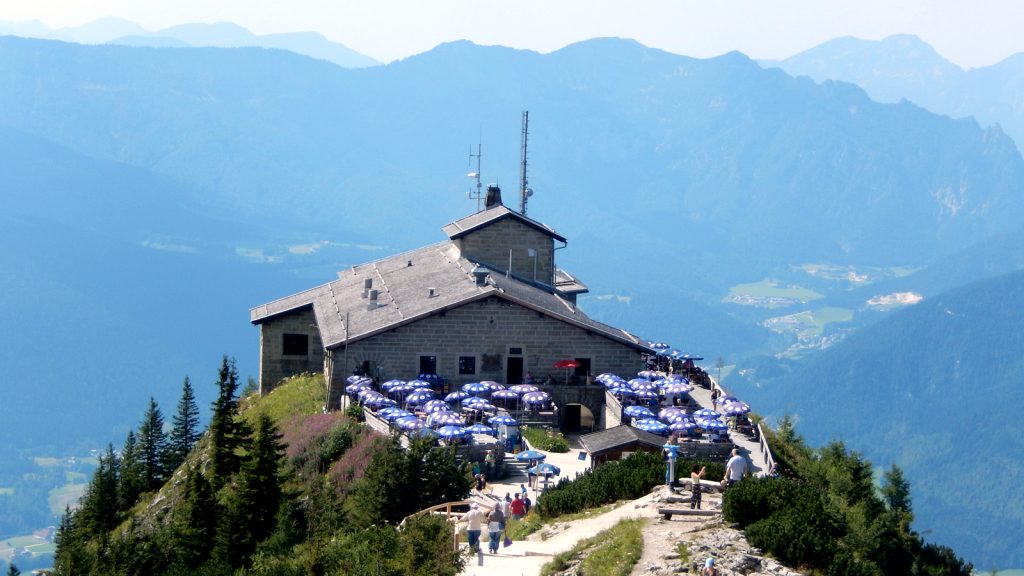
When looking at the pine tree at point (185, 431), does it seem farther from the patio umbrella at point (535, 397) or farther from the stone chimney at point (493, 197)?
the patio umbrella at point (535, 397)

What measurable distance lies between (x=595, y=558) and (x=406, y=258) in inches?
1956

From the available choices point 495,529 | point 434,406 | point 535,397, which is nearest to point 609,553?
point 495,529

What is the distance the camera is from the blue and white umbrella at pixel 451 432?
43.4 metres

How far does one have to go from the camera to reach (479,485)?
40812 millimetres

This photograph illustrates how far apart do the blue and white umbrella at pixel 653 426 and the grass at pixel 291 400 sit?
1331 cm

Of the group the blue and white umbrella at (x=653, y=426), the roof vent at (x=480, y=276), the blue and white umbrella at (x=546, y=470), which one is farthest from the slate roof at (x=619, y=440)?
the roof vent at (x=480, y=276)

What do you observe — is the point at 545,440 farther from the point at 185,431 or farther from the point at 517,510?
the point at 185,431

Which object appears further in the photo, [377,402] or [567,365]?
[567,365]

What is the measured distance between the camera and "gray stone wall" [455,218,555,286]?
226 ft

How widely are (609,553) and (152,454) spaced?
40.5 m

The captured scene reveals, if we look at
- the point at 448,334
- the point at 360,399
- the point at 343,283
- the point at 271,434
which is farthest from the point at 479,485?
the point at 343,283

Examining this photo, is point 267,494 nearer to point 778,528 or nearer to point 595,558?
point 595,558

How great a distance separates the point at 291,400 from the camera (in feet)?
195

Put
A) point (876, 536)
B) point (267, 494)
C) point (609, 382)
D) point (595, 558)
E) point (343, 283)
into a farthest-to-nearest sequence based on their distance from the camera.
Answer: point (343, 283), point (609, 382), point (267, 494), point (876, 536), point (595, 558)
